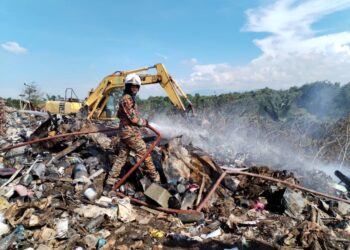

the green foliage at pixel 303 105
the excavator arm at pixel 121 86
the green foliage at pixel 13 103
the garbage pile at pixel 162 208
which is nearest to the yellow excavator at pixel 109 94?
the excavator arm at pixel 121 86

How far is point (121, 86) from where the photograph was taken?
9945 mm

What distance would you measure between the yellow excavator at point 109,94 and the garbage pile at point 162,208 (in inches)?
105

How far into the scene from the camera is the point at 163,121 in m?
12.6

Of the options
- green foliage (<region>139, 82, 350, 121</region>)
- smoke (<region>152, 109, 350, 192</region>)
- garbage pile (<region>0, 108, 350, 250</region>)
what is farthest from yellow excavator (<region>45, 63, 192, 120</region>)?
green foliage (<region>139, 82, 350, 121</region>)

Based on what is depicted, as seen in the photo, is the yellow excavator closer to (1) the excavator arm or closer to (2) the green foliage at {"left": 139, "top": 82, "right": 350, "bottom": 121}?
(1) the excavator arm

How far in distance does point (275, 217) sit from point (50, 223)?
3.45 meters

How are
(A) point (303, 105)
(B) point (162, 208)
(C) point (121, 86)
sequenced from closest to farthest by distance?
(B) point (162, 208) → (C) point (121, 86) → (A) point (303, 105)

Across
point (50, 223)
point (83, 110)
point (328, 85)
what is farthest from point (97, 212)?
point (328, 85)

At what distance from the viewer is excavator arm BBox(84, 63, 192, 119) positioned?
350 inches

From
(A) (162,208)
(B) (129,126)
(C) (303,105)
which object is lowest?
(A) (162,208)

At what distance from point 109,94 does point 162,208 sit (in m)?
6.54

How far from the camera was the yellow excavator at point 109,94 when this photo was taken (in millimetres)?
8906

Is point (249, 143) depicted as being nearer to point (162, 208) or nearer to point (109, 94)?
point (109, 94)

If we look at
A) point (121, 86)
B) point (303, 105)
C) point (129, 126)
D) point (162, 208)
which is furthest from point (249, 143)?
point (303, 105)
